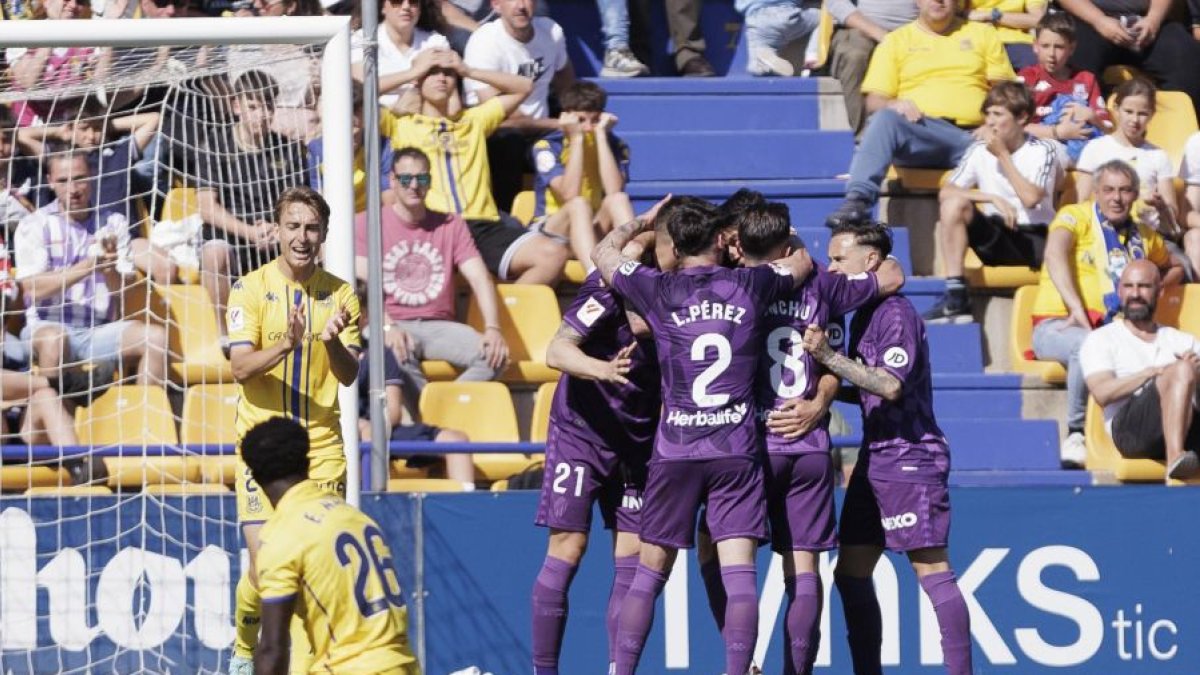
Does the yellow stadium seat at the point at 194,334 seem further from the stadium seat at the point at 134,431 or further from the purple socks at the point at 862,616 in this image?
the purple socks at the point at 862,616

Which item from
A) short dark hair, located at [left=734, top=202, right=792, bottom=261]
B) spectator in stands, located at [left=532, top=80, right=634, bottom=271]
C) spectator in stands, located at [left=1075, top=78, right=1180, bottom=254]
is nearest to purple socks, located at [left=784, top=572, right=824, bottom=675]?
short dark hair, located at [left=734, top=202, right=792, bottom=261]

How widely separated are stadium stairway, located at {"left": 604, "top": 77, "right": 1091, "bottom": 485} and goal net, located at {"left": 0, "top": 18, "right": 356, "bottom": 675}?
256 centimetres

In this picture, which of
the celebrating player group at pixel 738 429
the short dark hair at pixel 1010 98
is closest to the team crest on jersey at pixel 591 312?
the celebrating player group at pixel 738 429

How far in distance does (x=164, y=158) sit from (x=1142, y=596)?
18.5 feet

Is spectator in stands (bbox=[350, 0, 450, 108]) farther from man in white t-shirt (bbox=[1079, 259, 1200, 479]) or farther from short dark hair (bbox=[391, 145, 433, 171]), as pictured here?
man in white t-shirt (bbox=[1079, 259, 1200, 479])

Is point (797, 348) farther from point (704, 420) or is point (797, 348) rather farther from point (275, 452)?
point (275, 452)

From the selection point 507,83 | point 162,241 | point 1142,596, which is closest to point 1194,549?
point 1142,596

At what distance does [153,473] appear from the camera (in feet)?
31.3

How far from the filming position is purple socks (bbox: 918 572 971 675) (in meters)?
7.80

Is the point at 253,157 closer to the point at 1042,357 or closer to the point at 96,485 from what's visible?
the point at 96,485

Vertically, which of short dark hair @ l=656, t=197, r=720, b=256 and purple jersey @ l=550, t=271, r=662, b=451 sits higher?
short dark hair @ l=656, t=197, r=720, b=256

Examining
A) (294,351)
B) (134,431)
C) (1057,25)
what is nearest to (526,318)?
(134,431)

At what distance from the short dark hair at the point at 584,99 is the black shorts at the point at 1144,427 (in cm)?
353

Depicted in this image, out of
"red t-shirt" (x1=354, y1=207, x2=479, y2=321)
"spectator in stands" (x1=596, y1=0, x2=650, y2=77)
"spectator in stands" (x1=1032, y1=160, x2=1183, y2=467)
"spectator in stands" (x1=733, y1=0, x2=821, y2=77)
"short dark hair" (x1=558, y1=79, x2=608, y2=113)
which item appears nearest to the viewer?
"red t-shirt" (x1=354, y1=207, x2=479, y2=321)
